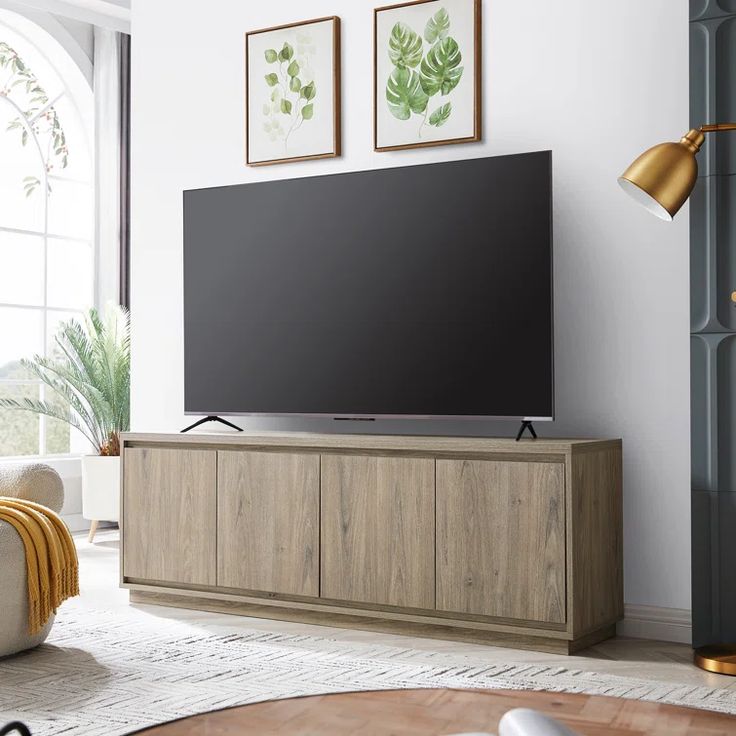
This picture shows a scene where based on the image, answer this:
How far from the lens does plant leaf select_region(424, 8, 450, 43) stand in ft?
13.3

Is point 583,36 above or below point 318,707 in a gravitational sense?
above

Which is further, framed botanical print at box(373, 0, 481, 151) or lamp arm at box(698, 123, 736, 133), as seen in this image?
framed botanical print at box(373, 0, 481, 151)

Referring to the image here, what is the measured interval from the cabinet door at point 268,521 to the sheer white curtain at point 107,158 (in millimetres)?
2767

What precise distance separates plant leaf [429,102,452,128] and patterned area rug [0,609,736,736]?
193cm

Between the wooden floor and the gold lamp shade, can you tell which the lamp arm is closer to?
the gold lamp shade

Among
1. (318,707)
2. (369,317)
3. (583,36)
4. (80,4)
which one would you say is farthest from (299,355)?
(80,4)

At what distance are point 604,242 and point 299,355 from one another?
120 centimetres

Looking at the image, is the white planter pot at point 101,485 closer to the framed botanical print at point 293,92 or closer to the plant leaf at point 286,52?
the framed botanical print at point 293,92

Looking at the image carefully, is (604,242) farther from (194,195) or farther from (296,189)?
(194,195)

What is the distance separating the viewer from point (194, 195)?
4379mm

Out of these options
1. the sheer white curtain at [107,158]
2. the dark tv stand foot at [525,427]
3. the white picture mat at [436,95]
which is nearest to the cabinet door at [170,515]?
the dark tv stand foot at [525,427]

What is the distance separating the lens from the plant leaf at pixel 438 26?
159 inches

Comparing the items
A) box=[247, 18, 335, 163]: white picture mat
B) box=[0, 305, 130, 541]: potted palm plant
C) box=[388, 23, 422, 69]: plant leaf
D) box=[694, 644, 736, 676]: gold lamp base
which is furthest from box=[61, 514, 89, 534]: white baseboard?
box=[694, 644, 736, 676]: gold lamp base

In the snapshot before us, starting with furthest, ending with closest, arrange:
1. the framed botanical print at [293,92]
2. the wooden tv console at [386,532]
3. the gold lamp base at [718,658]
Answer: the framed botanical print at [293,92] → the wooden tv console at [386,532] → the gold lamp base at [718,658]
